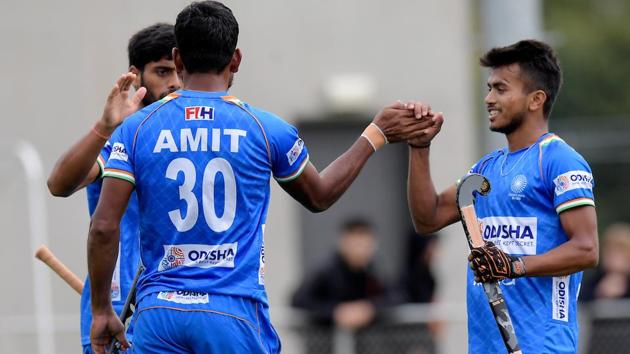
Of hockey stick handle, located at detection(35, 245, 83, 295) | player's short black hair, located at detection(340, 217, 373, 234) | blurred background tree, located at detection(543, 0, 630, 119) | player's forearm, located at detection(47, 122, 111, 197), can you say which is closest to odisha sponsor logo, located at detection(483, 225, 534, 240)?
player's forearm, located at detection(47, 122, 111, 197)

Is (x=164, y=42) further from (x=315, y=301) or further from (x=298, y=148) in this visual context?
(x=315, y=301)

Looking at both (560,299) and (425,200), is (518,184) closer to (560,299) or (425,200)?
(560,299)

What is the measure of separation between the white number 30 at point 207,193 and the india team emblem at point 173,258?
A: 10cm

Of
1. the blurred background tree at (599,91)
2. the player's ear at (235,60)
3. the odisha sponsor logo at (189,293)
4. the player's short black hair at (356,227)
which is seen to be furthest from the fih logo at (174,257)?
the blurred background tree at (599,91)

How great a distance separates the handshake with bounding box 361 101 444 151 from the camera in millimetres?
6363

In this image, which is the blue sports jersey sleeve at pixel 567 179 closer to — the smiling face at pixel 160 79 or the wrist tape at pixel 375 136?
the wrist tape at pixel 375 136

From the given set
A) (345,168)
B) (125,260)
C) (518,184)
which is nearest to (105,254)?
(125,260)

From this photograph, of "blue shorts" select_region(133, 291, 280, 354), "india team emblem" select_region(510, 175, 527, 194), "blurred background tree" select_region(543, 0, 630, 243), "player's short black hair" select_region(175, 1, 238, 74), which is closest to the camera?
"blue shorts" select_region(133, 291, 280, 354)

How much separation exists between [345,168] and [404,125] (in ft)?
1.85

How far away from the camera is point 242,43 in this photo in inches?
525

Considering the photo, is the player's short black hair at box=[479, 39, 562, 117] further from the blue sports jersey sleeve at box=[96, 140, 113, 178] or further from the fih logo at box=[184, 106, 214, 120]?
the blue sports jersey sleeve at box=[96, 140, 113, 178]

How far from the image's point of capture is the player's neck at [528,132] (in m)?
6.49

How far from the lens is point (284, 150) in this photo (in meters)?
5.77

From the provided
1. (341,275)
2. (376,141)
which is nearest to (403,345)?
(341,275)
